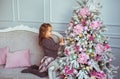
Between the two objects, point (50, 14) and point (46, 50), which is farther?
point (50, 14)

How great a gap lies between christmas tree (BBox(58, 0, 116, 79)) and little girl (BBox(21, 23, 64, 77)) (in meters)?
0.40

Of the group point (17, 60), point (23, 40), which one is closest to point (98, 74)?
point (17, 60)

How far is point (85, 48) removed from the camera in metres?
2.60

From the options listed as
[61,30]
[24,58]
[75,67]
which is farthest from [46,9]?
[75,67]

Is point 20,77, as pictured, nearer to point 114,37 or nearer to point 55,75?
point 55,75

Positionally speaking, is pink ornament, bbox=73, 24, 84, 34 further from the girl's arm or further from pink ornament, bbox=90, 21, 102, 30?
the girl's arm

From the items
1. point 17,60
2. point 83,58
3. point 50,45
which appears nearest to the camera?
point 83,58

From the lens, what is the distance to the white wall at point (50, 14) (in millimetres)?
3185

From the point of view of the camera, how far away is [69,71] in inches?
102

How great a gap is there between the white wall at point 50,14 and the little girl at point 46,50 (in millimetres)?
469

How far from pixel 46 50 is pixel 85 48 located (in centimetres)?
74

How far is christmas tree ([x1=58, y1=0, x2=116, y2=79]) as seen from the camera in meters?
2.58

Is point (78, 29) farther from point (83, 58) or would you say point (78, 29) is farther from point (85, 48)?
point (83, 58)

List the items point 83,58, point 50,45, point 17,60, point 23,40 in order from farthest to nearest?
point 23,40
point 17,60
point 50,45
point 83,58
